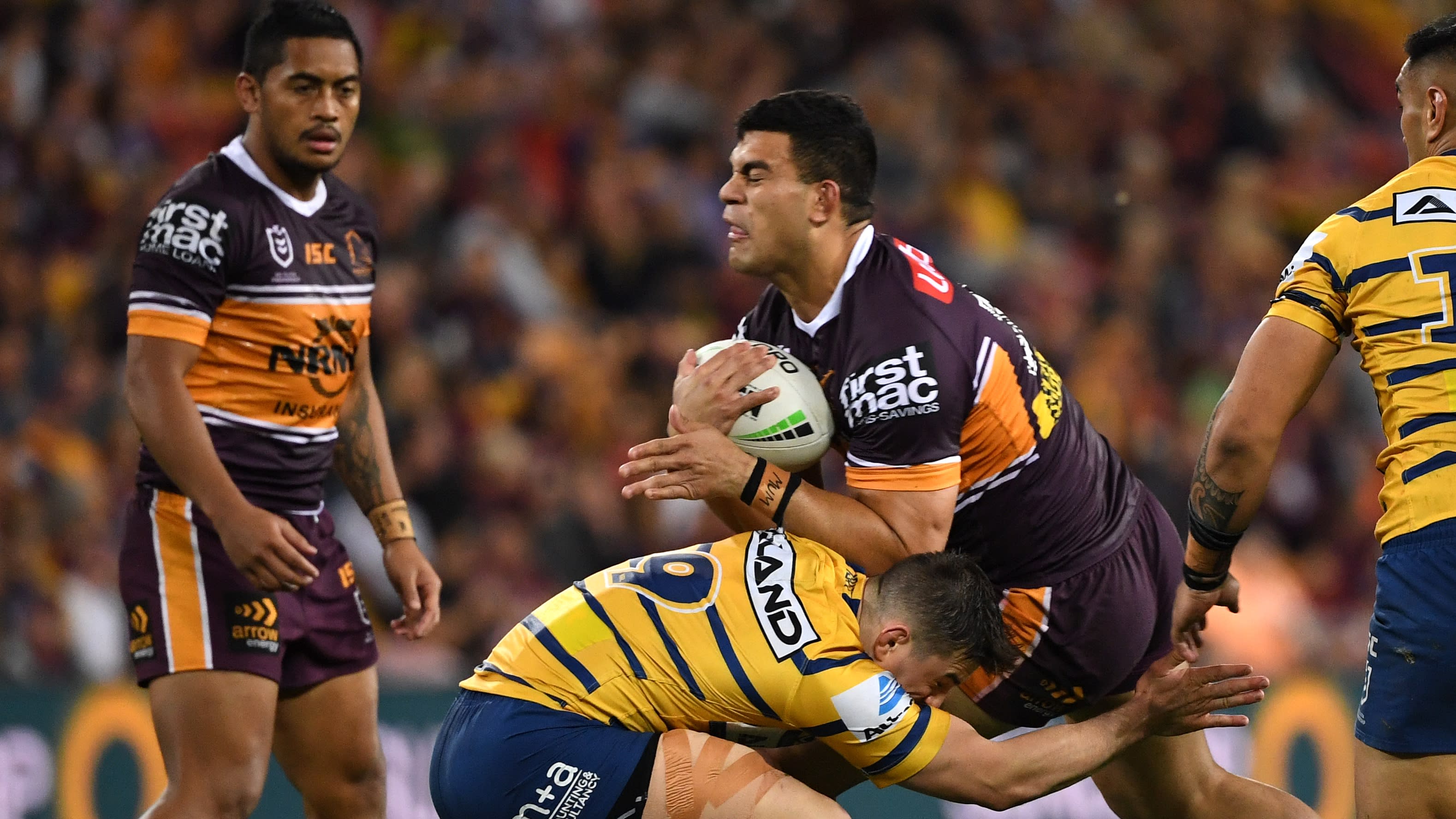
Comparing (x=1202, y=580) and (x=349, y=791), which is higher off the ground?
(x=1202, y=580)

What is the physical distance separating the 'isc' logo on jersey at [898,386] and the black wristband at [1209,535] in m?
0.74

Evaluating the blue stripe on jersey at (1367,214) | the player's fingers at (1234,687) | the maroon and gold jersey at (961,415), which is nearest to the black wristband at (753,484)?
the maroon and gold jersey at (961,415)

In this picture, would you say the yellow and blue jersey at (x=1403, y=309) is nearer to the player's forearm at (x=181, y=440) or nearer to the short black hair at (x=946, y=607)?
the short black hair at (x=946, y=607)

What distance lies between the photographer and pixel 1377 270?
163 inches

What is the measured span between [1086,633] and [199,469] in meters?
2.58

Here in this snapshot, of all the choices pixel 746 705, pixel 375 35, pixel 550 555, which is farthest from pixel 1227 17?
pixel 746 705

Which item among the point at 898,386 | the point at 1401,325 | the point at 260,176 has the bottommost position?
the point at 898,386

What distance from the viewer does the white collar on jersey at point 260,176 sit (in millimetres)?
5137

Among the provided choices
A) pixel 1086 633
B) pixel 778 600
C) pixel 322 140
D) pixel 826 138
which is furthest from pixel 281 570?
pixel 1086 633

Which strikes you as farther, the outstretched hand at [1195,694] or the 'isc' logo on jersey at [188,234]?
the 'isc' logo on jersey at [188,234]

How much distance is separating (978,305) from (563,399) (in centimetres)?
541

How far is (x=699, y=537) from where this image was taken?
9328 mm

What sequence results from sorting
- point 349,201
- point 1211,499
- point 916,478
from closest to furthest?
1. point 1211,499
2. point 916,478
3. point 349,201

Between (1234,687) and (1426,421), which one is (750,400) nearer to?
(1234,687)
